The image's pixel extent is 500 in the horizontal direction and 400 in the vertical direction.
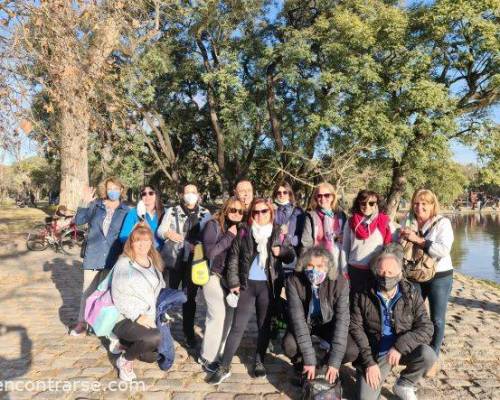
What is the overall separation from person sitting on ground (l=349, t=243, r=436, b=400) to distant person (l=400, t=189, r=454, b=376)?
376 millimetres

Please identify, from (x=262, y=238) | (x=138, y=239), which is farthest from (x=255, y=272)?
(x=138, y=239)

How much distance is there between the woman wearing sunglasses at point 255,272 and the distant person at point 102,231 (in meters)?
1.71

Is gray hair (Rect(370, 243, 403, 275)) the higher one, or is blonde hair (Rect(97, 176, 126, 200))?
blonde hair (Rect(97, 176, 126, 200))

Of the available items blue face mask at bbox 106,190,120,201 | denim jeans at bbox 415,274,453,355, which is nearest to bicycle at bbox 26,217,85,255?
blue face mask at bbox 106,190,120,201

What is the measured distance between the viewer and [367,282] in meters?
3.94

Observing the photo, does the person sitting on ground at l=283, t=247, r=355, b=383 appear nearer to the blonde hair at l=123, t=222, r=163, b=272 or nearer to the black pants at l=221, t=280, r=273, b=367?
the black pants at l=221, t=280, r=273, b=367

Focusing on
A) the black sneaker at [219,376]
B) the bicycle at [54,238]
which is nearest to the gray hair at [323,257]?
the black sneaker at [219,376]

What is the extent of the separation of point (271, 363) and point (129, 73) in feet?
43.4

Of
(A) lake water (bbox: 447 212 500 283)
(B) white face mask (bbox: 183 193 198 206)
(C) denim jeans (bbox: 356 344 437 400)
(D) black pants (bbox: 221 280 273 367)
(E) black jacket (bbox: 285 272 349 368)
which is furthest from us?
(A) lake water (bbox: 447 212 500 283)

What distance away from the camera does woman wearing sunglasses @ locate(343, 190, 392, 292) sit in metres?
4.09

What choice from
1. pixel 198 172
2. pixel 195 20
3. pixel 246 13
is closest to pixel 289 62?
pixel 246 13

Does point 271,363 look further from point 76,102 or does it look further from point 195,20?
point 195,20

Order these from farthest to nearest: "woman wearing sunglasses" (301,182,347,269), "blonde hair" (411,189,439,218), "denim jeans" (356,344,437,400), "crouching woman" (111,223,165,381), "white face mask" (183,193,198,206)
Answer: "white face mask" (183,193,198,206), "woman wearing sunglasses" (301,182,347,269), "blonde hair" (411,189,439,218), "crouching woman" (111,223,165,381), "denim jeans" (356,344,437,400)

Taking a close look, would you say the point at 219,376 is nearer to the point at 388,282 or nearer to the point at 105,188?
the point at 388,282
